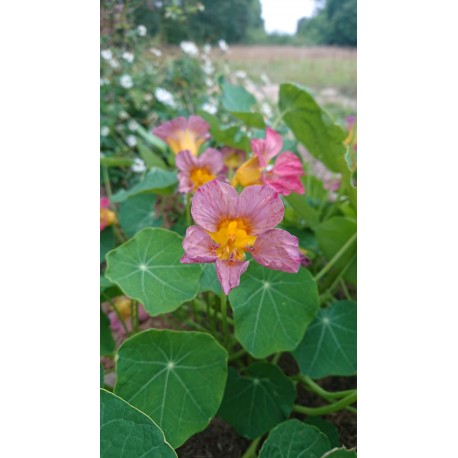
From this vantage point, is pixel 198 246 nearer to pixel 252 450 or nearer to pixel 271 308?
pixel 271 308

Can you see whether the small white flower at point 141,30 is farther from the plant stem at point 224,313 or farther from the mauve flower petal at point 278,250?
the mauve flower petal at point 278,250

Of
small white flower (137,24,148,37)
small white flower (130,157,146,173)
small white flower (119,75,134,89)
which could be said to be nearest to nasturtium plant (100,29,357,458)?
small white flower (130,157,146,173)

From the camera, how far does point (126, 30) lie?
5.92 feet

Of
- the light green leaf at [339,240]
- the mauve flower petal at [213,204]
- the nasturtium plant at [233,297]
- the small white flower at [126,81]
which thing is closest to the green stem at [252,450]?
the nasturtium plant at [233,297]

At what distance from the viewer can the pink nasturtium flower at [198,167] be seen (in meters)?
0.76

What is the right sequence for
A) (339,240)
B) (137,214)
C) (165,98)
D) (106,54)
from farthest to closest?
(165,98) < (106,54) < (137,214) < (339,240)

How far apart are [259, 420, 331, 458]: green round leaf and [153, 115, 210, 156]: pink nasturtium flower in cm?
51

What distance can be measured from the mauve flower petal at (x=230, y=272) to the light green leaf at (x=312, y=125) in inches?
15.4

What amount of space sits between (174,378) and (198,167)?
33 cm

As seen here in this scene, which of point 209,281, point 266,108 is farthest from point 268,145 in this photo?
point 266,108

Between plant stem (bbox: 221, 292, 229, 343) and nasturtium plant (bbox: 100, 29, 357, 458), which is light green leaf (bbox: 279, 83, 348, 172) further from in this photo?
plant stem (bbox: 221, 292, 229, 343)

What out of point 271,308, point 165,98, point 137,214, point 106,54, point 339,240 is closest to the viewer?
point 271,308

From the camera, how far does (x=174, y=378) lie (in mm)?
666
